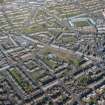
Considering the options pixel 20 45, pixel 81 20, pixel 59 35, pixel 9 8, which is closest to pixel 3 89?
pixel 20 45

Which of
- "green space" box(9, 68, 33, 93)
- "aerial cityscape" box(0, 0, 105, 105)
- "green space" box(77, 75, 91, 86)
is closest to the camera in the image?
"aerial cityscape" box(0, 0, 105, 105)

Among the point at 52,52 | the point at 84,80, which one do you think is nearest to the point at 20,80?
the point at 84,80

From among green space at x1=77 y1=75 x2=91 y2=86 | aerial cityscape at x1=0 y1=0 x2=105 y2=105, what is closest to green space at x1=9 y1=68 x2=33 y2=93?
aerial cityscape at x1=0 y1=0 x2=105 y2=105

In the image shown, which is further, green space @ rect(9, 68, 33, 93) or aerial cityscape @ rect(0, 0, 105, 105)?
green space @ rect(9, 68, 33, 93)

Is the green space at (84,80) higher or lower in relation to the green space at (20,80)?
lower

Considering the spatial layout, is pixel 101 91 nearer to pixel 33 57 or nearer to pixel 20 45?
pixel 33 57

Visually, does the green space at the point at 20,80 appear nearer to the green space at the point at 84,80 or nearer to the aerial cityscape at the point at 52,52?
the aerial cityscape at the point at 52,52

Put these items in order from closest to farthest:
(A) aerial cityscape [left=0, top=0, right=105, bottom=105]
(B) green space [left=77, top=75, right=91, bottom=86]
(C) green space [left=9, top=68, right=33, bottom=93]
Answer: (A) aerial cityscape [left=0, top=0, right=105, bottom=105] → (C) green space [left=9, top=68, right=33, bottom=93] → (B) green space [left=77, top=75, right=91, bottom=86]

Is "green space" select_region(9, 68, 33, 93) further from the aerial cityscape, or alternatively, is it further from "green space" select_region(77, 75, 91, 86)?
"green space" select_region(77, 75, 91, 86)

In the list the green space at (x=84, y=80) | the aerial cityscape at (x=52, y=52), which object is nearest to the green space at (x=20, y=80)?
the aerial cityscape at (x=52, y=52)
